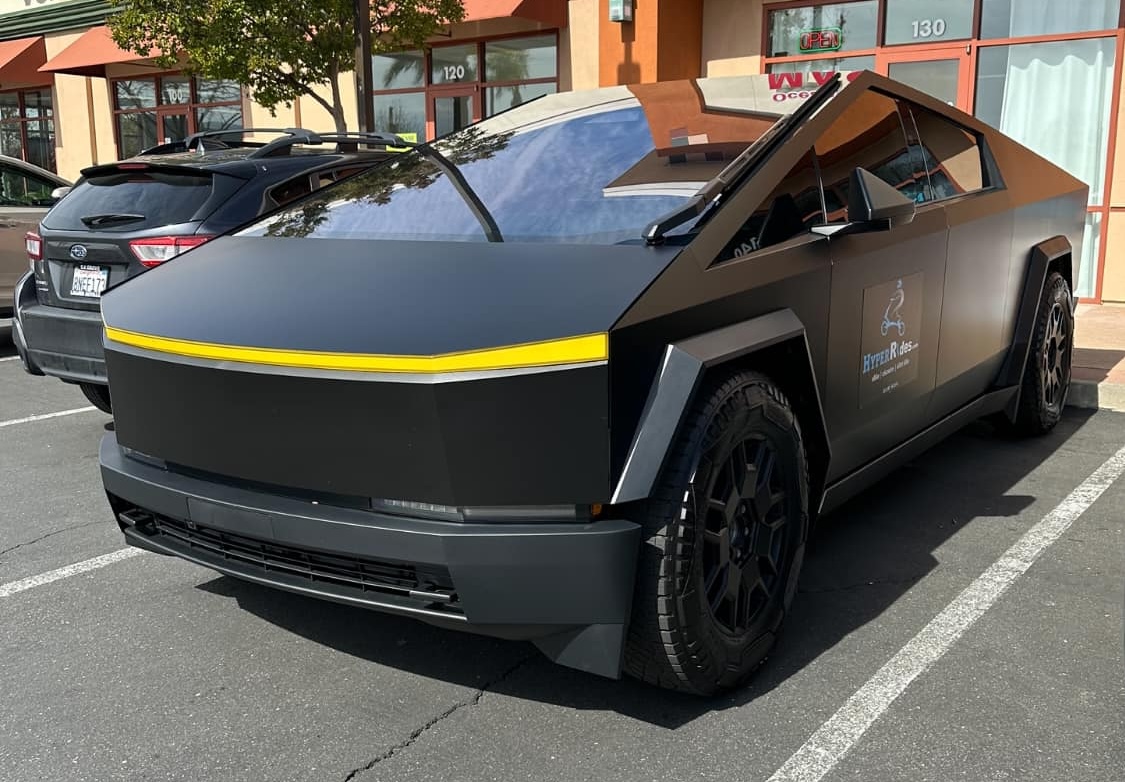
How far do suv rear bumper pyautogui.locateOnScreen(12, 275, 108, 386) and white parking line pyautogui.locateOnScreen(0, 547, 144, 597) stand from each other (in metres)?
1.24

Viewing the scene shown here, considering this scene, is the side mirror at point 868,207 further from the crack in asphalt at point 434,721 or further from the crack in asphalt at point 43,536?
the crack in asphalt at point 43,536

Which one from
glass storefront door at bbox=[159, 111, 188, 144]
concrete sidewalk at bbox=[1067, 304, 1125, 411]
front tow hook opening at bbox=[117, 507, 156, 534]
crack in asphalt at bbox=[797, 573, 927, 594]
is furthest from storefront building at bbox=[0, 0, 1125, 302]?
crack in asphalt at bbox=[797, 573, 927, 594]

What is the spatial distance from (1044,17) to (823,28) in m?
2.18

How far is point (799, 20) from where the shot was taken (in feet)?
37.2

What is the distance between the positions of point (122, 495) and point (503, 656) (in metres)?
1.19

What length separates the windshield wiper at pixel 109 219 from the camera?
17.7 ft

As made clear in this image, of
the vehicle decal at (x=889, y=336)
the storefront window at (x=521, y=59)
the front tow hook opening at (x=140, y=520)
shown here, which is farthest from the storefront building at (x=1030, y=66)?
the front tow hook opening at (x=140, y=520)

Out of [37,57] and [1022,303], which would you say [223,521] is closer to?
[1022,303]

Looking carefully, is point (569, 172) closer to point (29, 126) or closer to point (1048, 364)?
point (1048, 364)

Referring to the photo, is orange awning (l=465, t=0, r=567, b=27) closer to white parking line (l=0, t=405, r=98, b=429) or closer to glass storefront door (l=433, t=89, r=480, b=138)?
glass storefront door (l=433, t=89, r=480, b=138)

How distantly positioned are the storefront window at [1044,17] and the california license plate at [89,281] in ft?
27.7

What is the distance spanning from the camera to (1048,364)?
5133mm

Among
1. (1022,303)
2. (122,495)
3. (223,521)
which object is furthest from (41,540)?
(1022,303)

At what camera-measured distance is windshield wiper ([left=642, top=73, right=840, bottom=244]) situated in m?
2.79
